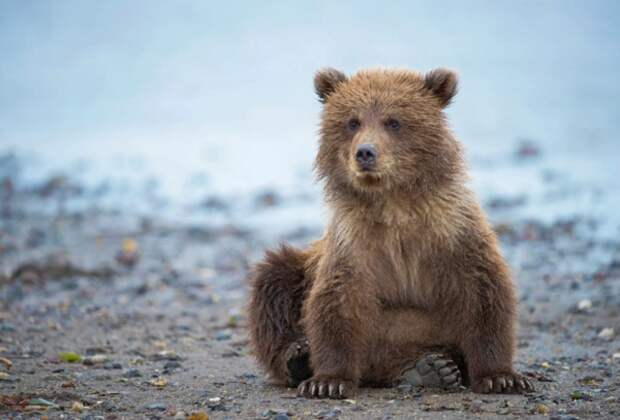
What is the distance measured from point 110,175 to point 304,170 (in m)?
3.40

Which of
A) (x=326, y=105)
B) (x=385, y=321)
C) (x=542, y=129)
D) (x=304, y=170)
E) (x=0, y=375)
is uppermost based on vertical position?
(x=542, y=129)

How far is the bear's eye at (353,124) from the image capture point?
625cm

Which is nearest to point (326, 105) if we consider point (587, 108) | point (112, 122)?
point (587, 108)

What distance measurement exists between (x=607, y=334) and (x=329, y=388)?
296 centimetres

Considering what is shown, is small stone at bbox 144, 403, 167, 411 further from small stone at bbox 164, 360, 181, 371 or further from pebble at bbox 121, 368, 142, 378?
small stone at bbox 164, 360, 181, 371

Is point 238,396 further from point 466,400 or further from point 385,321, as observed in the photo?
point 466,400

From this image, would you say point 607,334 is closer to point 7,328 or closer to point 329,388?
point 329,388

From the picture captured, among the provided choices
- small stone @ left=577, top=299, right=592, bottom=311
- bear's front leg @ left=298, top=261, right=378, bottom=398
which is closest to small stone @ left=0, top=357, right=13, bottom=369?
bear's front leg @ left=298, top=261, right=378, bottom=398

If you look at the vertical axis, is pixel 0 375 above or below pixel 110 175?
below

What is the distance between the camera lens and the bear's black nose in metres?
5.90

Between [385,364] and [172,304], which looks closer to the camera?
[385,364]

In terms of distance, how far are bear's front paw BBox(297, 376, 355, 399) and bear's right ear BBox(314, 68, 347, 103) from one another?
1827mm

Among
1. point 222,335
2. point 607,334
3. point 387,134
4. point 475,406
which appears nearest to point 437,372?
point 475,406

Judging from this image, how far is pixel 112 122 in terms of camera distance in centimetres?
2492
